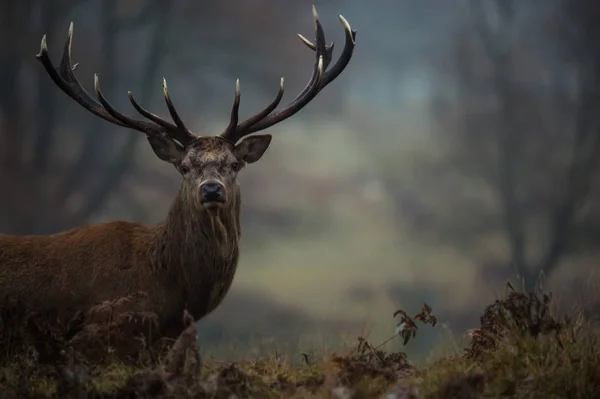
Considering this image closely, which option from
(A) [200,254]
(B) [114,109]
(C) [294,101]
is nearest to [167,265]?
(A) [200,254]

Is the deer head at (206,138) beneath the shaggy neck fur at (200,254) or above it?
above

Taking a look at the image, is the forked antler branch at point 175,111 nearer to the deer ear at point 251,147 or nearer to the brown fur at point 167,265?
the deer ear at point 251,147

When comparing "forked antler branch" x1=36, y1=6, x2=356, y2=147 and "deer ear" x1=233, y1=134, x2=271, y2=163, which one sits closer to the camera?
"forked antler branch" x1=36, y1=6, x2=356, y2=147

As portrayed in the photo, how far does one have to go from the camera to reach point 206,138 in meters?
Result: 6.32

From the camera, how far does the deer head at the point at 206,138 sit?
5.99m

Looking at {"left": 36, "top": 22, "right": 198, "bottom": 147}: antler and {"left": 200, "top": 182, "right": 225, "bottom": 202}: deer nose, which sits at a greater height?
{"left": 36, "top": 22, "right": 198, "bottom": 147}: antler

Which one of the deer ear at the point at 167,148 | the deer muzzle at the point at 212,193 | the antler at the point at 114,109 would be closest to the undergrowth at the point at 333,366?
the deer muzzle at the point at 212,193

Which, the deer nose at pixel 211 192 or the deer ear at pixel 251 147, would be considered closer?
the deer nose at pixel 211 192

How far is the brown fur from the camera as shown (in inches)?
238

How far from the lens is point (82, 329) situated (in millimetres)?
5895

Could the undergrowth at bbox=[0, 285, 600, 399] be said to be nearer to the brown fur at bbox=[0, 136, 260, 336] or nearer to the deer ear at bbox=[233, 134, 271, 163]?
the brown fur at bbox=[0, 136, 260, 336]

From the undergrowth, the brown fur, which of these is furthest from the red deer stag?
the undergrowth

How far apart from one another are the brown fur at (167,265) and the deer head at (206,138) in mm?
Answer: 15

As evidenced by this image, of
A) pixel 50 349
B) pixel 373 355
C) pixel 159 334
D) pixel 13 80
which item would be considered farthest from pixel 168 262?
pixel 13 80
